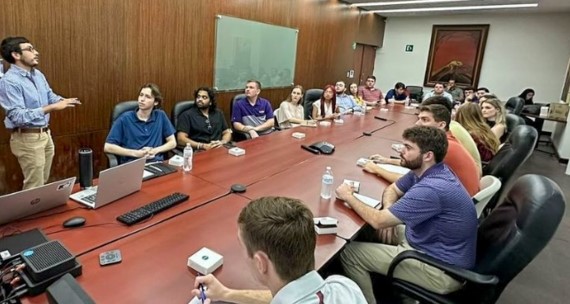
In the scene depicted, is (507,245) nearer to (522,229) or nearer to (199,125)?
(522,229)

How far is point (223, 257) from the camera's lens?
132 centimetres

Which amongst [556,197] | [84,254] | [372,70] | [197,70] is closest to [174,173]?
[84,254]

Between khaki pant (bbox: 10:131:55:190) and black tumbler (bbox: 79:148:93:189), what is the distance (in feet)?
4.39

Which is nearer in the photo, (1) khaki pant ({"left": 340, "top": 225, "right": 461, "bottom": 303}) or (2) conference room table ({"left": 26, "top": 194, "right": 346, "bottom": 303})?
(2) conference room table ({"left": 26, "top": 194, "right": 346, "bottom": 303})

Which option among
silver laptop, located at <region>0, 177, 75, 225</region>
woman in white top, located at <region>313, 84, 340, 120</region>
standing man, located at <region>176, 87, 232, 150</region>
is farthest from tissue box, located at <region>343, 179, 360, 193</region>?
woman in white top, located at <region>313, 84, 340, 120</region>

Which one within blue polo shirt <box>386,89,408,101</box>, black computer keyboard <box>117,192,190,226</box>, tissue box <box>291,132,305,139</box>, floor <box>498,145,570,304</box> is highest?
blue polo shirt <box>386,89,408,101</box>

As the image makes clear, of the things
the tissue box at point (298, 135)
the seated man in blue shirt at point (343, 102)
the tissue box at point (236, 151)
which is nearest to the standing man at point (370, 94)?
the seated man in blue shirt at point (343, 102)

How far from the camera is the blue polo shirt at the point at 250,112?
4.04 metres

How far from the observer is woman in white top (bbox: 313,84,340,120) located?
196 inches

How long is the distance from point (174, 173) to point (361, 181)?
3.95 feet

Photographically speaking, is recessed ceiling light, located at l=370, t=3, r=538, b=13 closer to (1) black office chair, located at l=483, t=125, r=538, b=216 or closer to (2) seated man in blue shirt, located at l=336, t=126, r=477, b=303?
(1) black office chair, located at l=483, t=125, r=538, b=216

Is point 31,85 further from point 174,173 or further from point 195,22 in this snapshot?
point 195,22

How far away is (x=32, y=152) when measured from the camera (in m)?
→ 2.73

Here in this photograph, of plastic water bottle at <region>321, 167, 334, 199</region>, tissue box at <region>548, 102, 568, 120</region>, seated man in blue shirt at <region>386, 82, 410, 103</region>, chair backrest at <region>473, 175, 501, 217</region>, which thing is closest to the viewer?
chair backrest at <region>473, 175, 501, 217</region>
